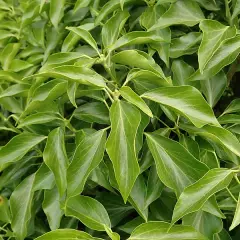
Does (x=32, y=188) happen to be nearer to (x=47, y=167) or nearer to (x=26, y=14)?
(x=47, y=167)

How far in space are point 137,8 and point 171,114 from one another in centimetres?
38

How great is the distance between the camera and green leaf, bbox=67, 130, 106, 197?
0.93m

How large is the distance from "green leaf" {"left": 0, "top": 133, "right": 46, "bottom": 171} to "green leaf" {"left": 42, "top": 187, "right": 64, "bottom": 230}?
127mm

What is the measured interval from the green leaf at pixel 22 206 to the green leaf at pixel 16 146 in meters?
0.09

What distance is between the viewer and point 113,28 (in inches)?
44.2

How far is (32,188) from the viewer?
3.62 ft

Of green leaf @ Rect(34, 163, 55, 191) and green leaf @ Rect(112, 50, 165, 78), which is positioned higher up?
green leaf @ Rect(112, 50, 165, 78)

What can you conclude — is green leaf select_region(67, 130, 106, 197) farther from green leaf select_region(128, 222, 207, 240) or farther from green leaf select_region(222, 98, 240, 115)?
green leaf select_region(222, 98, 240, 115)

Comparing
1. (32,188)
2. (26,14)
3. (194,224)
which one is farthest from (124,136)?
(26,14)

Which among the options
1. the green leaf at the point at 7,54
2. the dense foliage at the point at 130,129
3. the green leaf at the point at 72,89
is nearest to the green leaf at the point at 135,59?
the dense foliage at the point at 130,129

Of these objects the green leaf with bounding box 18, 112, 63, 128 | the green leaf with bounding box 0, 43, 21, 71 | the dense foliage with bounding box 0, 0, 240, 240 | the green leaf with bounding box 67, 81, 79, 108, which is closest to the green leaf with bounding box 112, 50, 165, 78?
the dense foliage with bounding box 0, 0, 240, 240

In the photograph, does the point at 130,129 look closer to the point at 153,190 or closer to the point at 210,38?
the point at 153,190

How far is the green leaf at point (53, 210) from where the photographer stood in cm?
107

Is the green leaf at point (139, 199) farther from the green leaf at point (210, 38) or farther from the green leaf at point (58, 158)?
the green leaf at point (210, 38)
